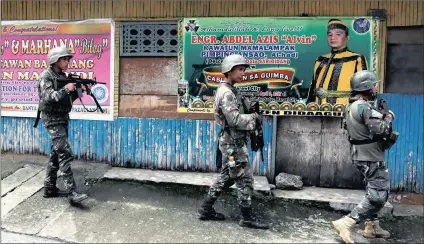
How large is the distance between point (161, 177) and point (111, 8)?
2912mm

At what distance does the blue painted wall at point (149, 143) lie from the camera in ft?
19.8

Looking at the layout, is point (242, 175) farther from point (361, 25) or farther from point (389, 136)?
point (361, 25)

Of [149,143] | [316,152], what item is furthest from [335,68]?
[149,143]

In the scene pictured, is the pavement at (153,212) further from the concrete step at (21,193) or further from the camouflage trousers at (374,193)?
the camouflage trousers at (374,193)

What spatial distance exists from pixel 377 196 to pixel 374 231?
560 millimetres

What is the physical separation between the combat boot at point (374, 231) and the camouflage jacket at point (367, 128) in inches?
32.5

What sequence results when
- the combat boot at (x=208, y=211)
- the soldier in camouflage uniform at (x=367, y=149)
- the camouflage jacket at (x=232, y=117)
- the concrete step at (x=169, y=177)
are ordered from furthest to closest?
the concrete step at (x=169, y=177) → the combat boot at (x=208, y=211) → the camouflage jacket at (x=232, y=117) → the soldier in camouflage uniform at (x=367, y=149)

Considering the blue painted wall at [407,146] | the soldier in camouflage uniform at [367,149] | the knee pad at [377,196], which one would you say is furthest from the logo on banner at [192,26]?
the knee pad at [377,196]

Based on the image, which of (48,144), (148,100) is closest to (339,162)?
(148,100)

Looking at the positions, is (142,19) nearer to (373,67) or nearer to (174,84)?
(174,84)

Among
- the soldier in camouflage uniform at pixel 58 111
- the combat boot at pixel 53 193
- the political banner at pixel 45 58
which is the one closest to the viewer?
the soldier in camouflage uniform at pixel 58 111

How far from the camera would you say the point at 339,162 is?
5.86 metres

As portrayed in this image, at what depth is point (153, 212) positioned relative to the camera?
480 cm

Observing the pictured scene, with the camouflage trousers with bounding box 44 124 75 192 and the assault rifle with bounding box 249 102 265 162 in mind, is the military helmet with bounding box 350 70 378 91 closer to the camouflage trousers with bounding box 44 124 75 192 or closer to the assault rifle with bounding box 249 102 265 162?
the assault rifle with bounding box 249 102 265 162
